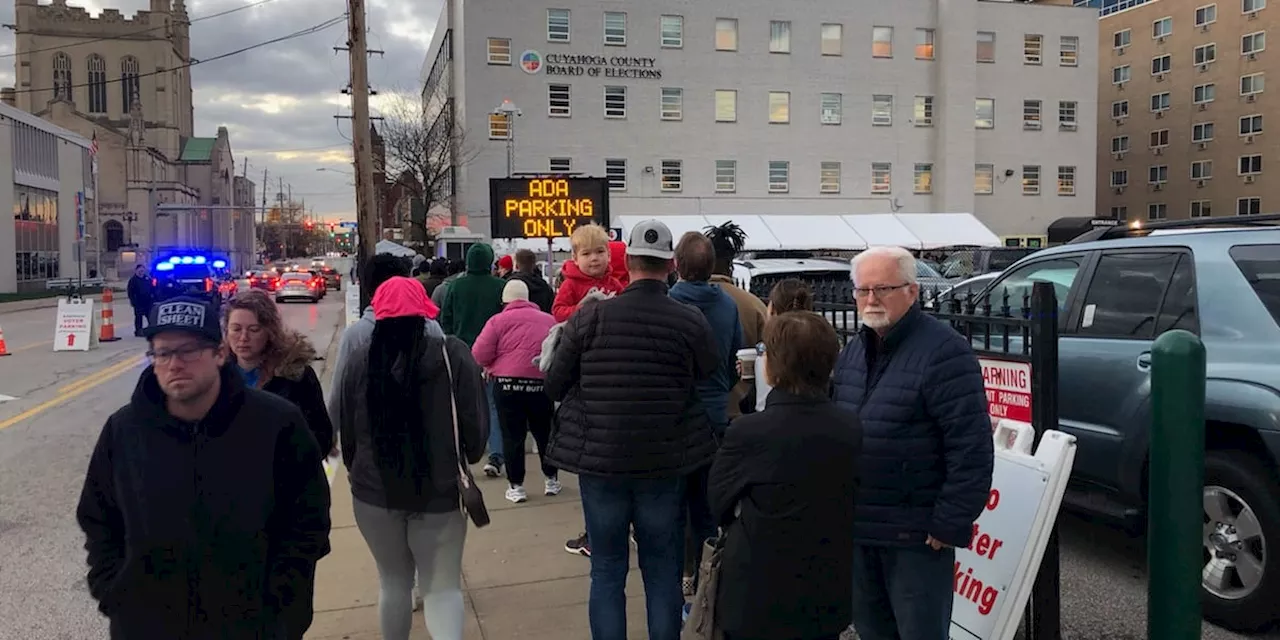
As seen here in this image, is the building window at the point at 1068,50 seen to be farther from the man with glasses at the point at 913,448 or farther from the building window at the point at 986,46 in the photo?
the man with glasses at the point at 913,448

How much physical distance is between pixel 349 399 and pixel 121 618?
1.44 m

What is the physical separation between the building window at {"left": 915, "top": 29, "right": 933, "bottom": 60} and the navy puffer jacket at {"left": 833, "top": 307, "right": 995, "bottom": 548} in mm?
43614

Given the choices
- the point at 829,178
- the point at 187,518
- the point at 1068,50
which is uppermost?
the point at 1068,50

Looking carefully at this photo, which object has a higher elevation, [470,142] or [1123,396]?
[470,142]

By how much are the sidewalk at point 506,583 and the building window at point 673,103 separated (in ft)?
117

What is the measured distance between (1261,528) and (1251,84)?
206 feet

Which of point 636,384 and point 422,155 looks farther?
point 422,155

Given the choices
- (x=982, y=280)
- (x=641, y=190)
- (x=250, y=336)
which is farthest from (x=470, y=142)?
(x=250, y=336)

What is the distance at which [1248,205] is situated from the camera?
55375mm

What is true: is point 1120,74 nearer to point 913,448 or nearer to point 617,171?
point 617,171

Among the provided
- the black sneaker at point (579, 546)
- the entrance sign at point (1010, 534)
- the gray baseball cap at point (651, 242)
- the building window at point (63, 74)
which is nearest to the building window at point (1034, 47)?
the black sneaker at point (579, 546)

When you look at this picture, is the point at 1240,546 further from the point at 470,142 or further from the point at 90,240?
the point at 90,240

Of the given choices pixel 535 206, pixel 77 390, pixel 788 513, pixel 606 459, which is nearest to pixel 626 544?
pixel 606 459

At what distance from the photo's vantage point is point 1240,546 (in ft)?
14.0
